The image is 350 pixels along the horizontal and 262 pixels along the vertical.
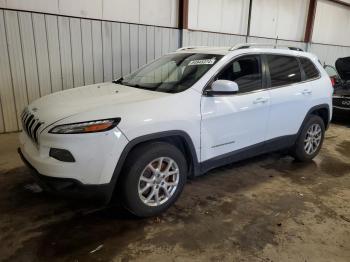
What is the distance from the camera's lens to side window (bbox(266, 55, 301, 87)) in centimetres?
375

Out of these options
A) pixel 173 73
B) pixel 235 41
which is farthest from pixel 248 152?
pixel 235 41

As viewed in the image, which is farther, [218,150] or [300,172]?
[300,172]

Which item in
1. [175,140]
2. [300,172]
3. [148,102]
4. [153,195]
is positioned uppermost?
[148,102]

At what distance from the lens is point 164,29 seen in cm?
715

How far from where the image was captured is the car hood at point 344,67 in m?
7.73

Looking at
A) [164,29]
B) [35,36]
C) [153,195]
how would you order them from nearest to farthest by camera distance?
[153,195]
[35,36]
[164,29]

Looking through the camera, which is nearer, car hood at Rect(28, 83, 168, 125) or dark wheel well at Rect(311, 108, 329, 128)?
car hood at Rect(28, 83, 168, 125)

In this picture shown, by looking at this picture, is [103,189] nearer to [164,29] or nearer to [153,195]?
[153,195]

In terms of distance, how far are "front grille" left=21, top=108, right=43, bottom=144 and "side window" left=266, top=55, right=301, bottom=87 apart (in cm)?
264

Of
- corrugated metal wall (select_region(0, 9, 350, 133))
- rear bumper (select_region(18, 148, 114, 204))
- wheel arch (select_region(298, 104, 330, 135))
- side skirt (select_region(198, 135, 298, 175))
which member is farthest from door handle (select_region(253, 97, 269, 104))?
corrugated metal wall (select_region(0, 9, 350, 133))

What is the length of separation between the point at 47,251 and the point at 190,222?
4.06ft

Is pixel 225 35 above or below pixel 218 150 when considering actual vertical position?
above

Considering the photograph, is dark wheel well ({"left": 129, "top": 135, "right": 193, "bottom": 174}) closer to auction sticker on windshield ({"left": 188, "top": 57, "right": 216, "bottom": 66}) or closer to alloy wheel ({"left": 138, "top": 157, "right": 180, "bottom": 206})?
alloy wheel ({"left": 138, "top": 157, "right": 180, "bottom": 206})

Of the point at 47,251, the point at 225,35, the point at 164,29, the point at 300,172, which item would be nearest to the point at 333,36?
the point at 225,35
